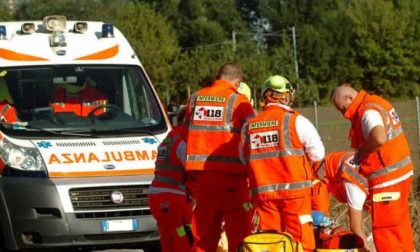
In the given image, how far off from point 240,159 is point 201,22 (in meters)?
74.0

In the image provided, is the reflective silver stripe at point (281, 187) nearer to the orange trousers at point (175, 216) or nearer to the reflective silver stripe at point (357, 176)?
the orange trousers at point (175, 216)

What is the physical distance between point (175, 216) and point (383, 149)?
1.81 metres

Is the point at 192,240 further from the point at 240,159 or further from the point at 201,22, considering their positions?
the point at 201,22

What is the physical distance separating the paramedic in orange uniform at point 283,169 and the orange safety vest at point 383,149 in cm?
81

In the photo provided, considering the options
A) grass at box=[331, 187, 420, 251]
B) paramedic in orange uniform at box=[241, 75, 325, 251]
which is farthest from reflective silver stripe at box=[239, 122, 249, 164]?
grass at box=[331, 187, 420, 251]

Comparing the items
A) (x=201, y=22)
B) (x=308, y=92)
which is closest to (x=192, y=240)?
(x=308, y=92)

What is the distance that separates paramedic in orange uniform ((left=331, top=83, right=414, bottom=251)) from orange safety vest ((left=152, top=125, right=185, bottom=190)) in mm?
1415

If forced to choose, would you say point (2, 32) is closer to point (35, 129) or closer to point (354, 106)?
point (35, 129)

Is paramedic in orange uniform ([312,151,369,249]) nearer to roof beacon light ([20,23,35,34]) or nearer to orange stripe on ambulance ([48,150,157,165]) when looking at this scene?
orange stripe on ambulance ([48,150,157,165])

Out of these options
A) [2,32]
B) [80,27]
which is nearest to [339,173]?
[80,27]

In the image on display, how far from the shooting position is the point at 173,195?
798cm

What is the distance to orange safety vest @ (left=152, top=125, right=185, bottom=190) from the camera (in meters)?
7.98

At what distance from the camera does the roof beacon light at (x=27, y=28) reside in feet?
35.1

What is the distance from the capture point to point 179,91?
57219 mm
